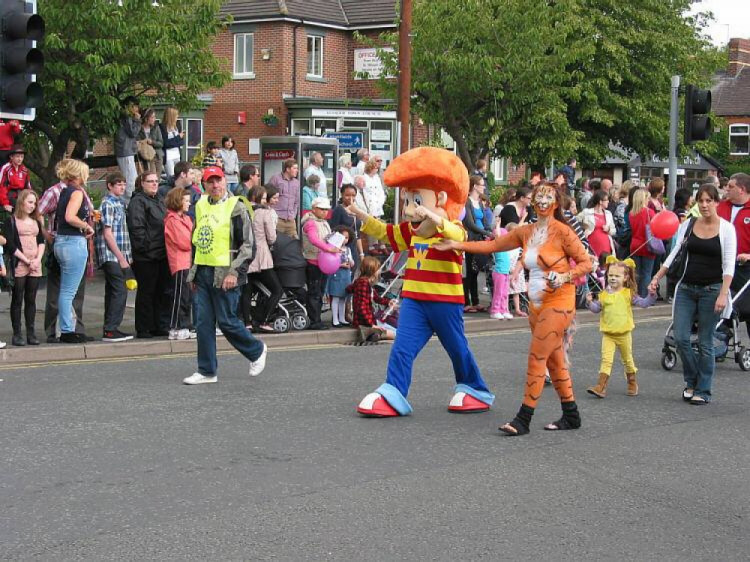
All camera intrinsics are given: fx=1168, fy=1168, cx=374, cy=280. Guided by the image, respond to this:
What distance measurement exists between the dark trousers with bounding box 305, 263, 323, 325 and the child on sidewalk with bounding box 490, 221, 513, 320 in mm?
2868

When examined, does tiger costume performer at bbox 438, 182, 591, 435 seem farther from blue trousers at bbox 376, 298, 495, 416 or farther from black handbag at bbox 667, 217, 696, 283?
black handbag at bbox 667, 217, 696, 283

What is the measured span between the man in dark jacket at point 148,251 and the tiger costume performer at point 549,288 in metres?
5.20

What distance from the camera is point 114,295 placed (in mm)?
12852

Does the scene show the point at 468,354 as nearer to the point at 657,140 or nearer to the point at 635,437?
the point at 635,437

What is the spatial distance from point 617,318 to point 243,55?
31.1 meters

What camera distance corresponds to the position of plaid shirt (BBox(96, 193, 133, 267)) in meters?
12.7

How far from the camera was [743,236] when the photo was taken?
A: 11.5 meters

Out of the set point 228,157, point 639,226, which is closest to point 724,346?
point 639,226

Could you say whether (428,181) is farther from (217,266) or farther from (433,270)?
(217,266)

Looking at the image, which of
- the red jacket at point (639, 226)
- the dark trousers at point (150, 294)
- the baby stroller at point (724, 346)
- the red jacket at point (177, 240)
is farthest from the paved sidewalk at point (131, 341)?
the baby stroller at point (724, 346)

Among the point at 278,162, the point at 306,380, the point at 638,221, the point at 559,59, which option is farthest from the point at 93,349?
the point at 559,59

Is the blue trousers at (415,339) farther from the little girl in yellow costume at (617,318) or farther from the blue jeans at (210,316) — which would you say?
the blue jeans at (210,316)

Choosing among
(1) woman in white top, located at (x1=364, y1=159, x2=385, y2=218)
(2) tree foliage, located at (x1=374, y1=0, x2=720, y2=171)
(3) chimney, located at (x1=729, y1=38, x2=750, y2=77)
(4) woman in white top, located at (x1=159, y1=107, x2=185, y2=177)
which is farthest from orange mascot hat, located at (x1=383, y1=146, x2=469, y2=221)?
(3) chimney, located at (x1=729, y1=38, x2=750, y2=77)

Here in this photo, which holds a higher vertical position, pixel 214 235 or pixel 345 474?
pixel 214 235
